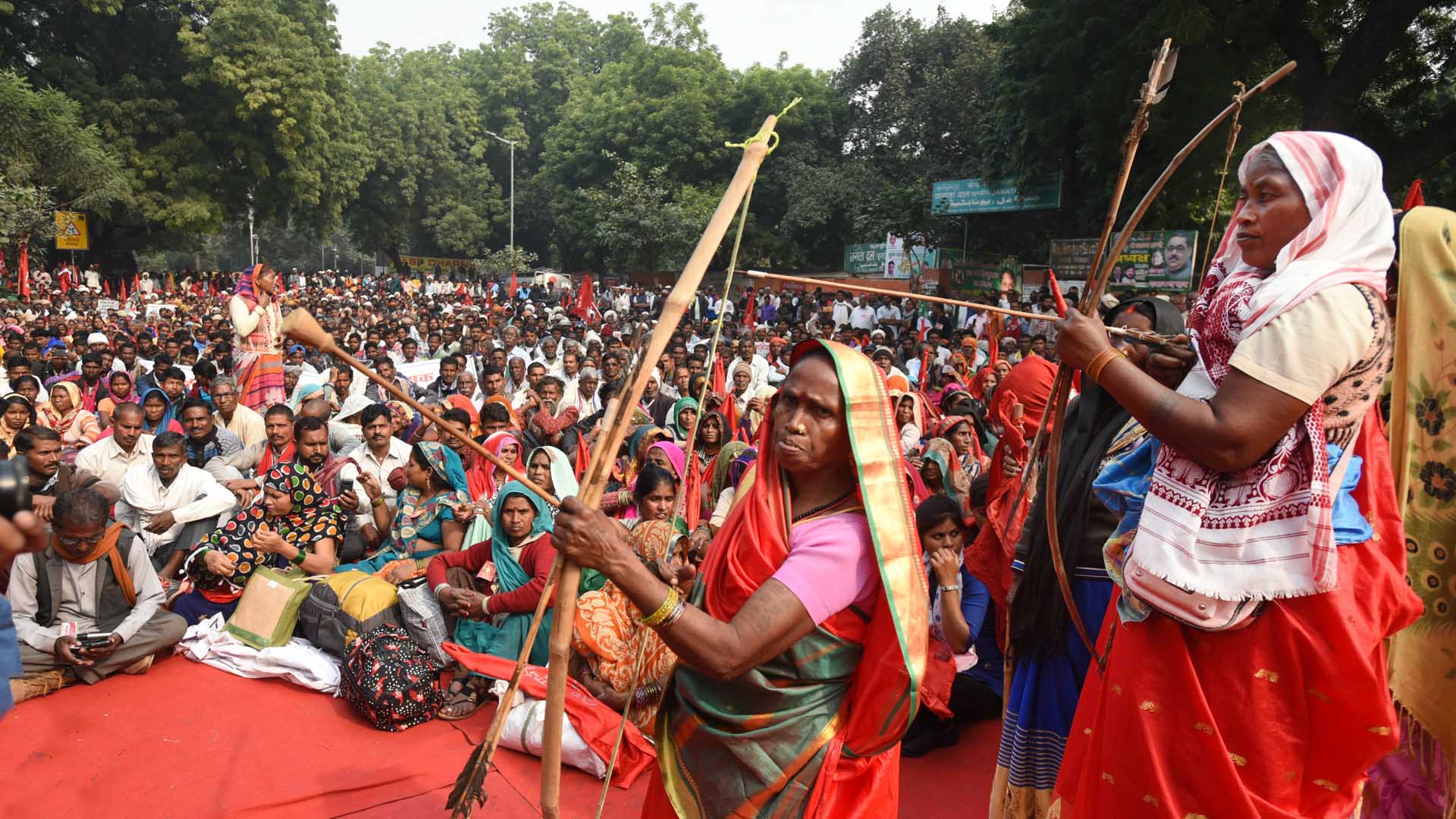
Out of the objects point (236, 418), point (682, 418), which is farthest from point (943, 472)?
point (236, 418)

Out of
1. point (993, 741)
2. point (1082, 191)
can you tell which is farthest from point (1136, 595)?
point (1082, 191)

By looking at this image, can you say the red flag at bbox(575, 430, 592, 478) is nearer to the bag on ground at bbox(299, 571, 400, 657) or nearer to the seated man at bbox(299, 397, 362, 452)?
the seated man at bbox(299, 397, 362, 452)

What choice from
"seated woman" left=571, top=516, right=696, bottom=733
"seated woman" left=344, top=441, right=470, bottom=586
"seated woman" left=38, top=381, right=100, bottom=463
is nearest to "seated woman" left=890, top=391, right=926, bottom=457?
"seated woman" left=571, top=516, right=696, bottom=733

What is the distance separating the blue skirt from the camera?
2537 millimetres

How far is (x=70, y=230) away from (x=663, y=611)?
29876mm

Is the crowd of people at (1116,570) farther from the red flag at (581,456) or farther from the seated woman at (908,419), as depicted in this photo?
the seated woman at (908,419)

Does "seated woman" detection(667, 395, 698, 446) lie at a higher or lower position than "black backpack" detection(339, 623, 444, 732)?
higher

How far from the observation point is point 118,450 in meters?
6.31

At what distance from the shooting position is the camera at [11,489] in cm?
127

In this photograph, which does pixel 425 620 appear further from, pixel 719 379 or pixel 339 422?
pixel 719 379

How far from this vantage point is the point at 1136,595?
183cm

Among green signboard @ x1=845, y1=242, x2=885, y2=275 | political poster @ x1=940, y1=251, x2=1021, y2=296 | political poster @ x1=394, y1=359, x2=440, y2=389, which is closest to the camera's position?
political poster @ x1=394, y1=359, x2=440, y2=389

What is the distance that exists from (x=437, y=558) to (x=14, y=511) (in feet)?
12.9

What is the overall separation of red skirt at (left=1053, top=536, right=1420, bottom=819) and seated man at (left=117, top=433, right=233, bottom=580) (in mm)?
5847
